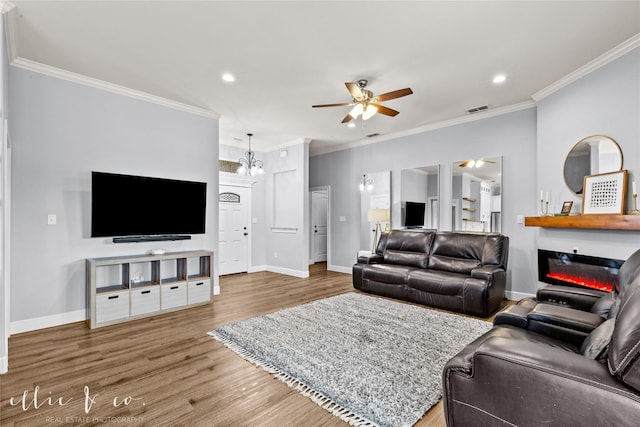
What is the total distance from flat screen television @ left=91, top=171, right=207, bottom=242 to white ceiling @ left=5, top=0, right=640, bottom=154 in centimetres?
120

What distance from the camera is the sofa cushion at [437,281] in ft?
12.7

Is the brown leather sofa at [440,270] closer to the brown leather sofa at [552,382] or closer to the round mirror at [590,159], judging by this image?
the round mirror at [590,159]

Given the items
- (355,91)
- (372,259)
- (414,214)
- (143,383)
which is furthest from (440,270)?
(143,383)

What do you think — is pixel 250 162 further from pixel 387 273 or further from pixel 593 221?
pixel 593 221

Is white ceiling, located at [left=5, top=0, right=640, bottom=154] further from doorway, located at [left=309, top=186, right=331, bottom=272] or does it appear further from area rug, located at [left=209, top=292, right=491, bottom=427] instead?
doorway, located at [left=309, top=186, right=331, bottom=272]

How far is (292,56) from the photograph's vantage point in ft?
10.2

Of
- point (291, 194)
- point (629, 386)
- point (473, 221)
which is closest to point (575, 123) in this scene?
point (473, 221)

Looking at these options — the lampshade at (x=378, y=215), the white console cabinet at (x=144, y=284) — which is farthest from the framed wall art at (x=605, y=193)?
the white console cabinet at (x=144, y=284)

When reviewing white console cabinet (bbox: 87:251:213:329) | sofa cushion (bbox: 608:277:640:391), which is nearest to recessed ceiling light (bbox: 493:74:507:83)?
sofa cushion (bbox: 608:277:640:391)

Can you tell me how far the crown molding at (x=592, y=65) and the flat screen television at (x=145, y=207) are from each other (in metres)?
4.71

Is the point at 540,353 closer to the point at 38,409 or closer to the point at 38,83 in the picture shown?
the point at 38,409

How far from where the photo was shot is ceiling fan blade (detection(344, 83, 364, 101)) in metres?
3.16

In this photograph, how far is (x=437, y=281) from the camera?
4.01 metres

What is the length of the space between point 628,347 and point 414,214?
4.72 m
